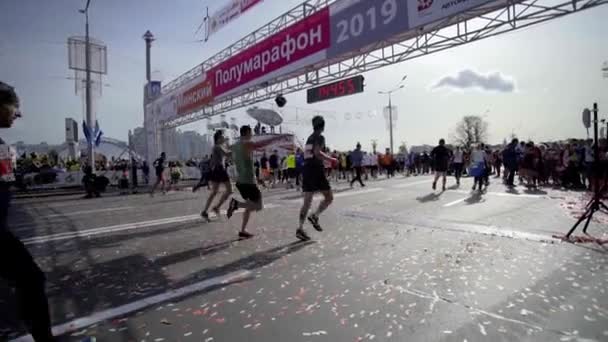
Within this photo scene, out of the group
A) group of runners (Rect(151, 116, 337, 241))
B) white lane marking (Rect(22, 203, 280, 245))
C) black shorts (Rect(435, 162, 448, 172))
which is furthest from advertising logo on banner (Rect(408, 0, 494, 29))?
white lane marking (Rect(22, 203, 280, 245))

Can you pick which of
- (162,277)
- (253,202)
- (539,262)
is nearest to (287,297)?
(162,277)

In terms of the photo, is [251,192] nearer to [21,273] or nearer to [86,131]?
[21,273]

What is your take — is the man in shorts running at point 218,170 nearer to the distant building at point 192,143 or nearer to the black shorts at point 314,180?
the black shorts at point 314,180

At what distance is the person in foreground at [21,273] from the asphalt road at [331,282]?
33cm

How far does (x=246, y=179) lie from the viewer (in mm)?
5215

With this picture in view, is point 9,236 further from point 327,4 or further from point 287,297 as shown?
point 327,4

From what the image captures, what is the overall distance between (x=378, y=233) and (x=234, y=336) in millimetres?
3406

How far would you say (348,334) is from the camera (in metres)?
2.29

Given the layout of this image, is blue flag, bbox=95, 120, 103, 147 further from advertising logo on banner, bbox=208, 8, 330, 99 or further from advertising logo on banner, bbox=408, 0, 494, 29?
advertising logo on banner, bbox=408, 0, 494, 29

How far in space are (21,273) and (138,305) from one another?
97cm

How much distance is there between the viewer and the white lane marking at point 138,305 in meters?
2.43

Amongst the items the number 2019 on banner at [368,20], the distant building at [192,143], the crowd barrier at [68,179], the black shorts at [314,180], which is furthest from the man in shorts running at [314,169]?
the distant building at [192,143]

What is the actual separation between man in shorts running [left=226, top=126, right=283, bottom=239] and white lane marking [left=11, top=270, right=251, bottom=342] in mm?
1645

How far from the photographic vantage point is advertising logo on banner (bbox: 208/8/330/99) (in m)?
12.1
